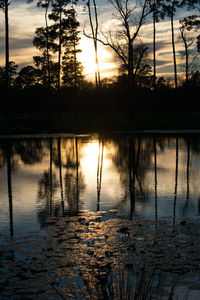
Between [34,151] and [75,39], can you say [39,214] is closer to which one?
[34,151]

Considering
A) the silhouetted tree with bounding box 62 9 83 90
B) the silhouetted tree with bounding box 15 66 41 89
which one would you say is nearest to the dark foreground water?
the silhouetted tree with bounding box 62 9 83 90

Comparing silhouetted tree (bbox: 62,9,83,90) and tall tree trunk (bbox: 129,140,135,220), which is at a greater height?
silhouetted tree (bbox: 62,9,83,90)

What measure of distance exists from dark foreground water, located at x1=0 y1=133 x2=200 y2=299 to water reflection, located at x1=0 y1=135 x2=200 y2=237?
0.03 m

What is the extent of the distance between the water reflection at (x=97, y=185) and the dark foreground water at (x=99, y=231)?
0.03m

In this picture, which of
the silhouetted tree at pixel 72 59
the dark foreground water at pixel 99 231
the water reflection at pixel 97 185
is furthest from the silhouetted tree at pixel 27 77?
the dark foreground water at pixel 99 231

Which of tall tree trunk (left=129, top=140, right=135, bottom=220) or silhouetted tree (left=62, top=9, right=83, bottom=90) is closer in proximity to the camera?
tall tree trunk (left=129, top=140, right=135, bottom=220)

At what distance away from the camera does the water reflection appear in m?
8.30

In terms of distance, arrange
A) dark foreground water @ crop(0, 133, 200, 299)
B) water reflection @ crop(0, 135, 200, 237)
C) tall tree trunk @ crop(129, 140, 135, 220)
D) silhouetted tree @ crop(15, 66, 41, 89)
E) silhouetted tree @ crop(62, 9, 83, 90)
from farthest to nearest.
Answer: silhouetted tree @ crop(15, 66, 41, 89) < silhouetted tree @ crop(62, 9, 83, 90) < tall tree trunk @ crop(129, 140, 135, 220) < water reflection @ crop(0, 135, 200, 237) < dark foreground water @ crop(0, 133, 200, 299)

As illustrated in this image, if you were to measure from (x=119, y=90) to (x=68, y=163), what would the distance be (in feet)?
184

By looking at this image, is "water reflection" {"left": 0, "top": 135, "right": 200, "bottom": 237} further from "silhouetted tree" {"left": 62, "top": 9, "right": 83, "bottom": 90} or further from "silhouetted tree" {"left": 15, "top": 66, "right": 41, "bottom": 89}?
"silhouetted tree" {"left": 15, "top": 66, "right": 41, "bottom": 89}

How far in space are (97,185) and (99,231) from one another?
488cm

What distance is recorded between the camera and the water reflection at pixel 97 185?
8305 millimetres

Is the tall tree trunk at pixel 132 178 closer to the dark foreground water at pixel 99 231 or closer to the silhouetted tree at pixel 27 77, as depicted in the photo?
the dark foreground water at pixel 99 231

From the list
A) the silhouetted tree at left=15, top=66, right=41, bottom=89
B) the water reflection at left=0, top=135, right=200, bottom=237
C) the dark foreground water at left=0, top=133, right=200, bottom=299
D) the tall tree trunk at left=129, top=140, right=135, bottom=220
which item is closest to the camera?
the dark foreground water at left=0, top=133, right=200, bottom=299
